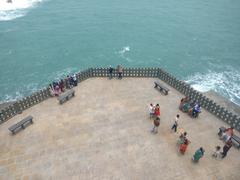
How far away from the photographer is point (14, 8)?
7400cm

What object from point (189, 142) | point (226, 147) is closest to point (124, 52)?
point (189, 142)

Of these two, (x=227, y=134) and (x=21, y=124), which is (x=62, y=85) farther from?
(x=227, y=134)

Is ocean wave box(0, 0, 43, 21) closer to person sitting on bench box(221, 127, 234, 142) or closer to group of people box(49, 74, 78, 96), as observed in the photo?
group of people box(49, 74, 78, 96)

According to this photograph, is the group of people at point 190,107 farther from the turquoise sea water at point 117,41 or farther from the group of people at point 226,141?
the turquoise sea water at point 117,41

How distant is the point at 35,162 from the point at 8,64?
32.7 metres

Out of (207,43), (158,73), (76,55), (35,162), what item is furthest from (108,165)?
(207,43)

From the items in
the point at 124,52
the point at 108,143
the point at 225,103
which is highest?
the point at 108,143

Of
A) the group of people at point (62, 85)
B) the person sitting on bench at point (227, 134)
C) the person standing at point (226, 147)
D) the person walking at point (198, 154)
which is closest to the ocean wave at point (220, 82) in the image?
the person sitting on bench at point (227, 134)

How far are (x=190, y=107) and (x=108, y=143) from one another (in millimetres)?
7953

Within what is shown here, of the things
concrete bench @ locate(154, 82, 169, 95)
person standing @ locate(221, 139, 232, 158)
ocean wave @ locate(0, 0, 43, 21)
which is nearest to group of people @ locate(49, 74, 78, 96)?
concrete bench @ locate(154, 82, 169, 95)

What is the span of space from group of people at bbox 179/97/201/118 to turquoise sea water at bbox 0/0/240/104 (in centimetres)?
2070

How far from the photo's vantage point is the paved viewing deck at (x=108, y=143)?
577 inches

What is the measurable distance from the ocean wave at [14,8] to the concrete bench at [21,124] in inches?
2211

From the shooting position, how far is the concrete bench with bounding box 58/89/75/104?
66.1 ft
